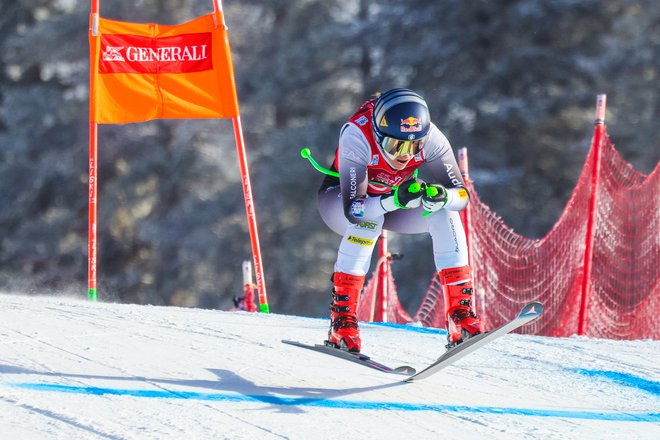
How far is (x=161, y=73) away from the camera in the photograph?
9352 millimetres

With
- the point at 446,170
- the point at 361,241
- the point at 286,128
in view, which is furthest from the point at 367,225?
the point at 286,128

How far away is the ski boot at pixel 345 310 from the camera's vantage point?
5508 mm

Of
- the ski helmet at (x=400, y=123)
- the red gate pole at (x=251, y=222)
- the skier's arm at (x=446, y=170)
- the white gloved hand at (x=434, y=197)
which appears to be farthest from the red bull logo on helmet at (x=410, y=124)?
the red gate pole at (x=251, y=222)

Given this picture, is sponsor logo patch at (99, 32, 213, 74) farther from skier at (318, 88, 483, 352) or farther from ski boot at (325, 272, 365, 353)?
ski boot at (325, 272, 365, 353)

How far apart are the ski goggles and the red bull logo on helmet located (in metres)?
0.07

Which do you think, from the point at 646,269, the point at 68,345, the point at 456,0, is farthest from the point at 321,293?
the point at 68,345

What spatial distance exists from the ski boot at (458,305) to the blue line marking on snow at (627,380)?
1.19 metres

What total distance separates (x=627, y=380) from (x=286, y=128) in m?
22.0

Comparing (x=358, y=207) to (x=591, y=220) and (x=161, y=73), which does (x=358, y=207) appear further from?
(x=161, y=73)

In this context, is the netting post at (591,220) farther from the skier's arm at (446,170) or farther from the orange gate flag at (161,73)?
the skier's arm at (446,170)

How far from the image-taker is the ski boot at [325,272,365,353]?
551cm

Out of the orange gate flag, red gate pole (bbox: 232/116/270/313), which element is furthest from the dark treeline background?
the orange gate flag

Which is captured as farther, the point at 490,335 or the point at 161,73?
the point at 161,73

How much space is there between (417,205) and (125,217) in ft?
78.6
